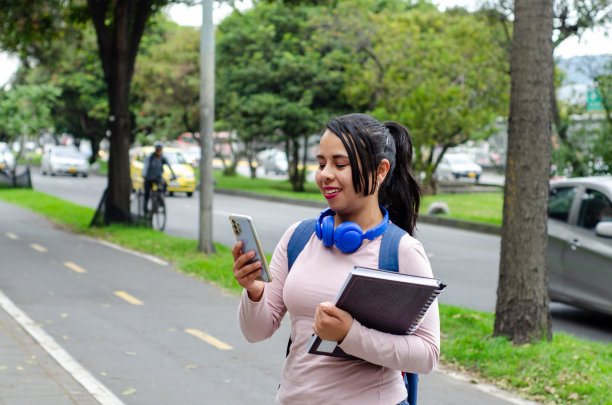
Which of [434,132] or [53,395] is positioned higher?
[434,132]

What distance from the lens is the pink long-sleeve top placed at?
2.36m

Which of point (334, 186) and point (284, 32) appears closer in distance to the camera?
point (334, 186)

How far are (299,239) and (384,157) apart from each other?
1.31 ft

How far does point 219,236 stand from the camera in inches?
618

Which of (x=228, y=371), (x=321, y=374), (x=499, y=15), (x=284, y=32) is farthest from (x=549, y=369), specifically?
(x=284, y=32)

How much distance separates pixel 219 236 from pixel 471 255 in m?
4.85

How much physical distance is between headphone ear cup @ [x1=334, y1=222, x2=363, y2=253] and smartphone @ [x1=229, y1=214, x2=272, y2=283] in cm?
24

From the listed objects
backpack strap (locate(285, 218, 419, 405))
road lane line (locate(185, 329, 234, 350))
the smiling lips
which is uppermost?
the smiling lips

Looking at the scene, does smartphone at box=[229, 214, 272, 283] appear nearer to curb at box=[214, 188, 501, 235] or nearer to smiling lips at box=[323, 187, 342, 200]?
smiling lips at box=[323, 187, 342, 200]

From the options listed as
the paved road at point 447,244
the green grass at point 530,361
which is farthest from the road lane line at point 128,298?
the green grass at point 530,361

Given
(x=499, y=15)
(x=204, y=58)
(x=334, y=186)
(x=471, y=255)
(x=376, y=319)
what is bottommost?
(x=471, y=255)

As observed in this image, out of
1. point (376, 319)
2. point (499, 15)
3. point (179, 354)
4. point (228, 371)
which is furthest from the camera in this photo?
point (499, 15)

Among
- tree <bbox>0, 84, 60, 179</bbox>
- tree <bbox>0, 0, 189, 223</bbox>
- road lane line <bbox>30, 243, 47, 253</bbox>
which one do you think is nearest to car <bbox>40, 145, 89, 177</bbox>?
tree <bbox>0, 84, 60, 179</bbox>

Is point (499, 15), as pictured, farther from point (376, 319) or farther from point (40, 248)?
point (376, 319)
